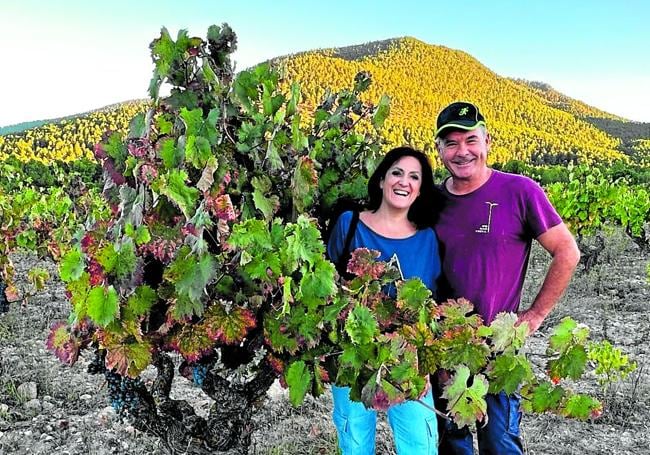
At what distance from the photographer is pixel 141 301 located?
213 cm

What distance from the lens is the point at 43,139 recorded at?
43.7 meters

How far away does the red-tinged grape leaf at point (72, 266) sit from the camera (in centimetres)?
201

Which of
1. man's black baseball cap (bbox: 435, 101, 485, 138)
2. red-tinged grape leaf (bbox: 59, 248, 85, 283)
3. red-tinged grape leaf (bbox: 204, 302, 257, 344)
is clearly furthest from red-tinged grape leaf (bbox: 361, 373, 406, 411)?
man's black baseball cap (bbox: 435, 101, 485, 138)

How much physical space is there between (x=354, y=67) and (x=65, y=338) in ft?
271

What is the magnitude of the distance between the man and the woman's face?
0.74 feet

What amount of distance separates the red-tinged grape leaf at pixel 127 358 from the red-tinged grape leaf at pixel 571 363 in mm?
1480

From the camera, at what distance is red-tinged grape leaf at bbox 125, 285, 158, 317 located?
212 centimetres

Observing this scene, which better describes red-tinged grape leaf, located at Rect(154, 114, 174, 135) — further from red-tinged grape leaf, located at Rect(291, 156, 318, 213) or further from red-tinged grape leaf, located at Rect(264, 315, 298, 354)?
red-tinged grape leaf, located at Rect(264, 315, 298, 354)

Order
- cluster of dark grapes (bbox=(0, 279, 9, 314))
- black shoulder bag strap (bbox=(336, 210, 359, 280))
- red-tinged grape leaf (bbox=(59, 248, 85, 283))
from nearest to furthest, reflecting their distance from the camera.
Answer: red-tinged grape leaf (bbox=(59, 248, 85, 283)) → black shoulder bag strap (bbox=(336, 210, 359, 280)) → cluster of dark grapes (bbox=(0, 279, 9, 314))

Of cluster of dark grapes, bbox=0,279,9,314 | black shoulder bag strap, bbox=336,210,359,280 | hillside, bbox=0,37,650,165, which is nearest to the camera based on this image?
black shoulder bag strap, bbox=336,210,359,280

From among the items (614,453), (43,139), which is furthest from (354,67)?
(614,453)

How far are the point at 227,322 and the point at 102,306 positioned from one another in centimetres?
43

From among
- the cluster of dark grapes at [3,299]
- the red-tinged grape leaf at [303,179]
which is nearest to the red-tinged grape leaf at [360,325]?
the red-tinged grape leaf at [303,179]

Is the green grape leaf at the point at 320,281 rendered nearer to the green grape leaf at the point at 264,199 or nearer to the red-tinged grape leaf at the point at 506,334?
the green grape leaf at the point at 264,199
